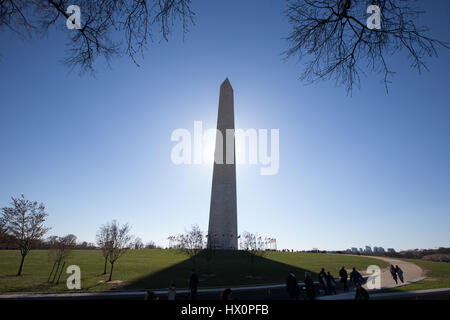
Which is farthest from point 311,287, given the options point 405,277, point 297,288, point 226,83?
point 226,83

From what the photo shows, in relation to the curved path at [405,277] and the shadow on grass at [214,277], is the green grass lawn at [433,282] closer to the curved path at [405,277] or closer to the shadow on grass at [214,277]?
the curved path at [405,277]

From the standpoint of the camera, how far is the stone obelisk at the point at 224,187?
42.4 metres

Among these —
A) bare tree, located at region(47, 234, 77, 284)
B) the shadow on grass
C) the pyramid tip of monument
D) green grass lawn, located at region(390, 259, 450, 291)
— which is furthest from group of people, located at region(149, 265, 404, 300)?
the pyramid tip of monument

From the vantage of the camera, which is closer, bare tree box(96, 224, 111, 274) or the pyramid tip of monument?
bare tree box(96, 224, 111, 274)

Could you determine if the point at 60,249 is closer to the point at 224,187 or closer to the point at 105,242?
the point at 105,242

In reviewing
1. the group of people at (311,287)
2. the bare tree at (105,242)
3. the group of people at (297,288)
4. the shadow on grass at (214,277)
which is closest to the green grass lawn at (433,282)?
the group of people at (311,287)

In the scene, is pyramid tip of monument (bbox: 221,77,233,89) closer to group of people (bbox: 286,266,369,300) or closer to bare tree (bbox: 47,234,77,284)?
bare tree (bbox: 47,234,77,284)

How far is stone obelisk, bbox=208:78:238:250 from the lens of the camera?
139 feet

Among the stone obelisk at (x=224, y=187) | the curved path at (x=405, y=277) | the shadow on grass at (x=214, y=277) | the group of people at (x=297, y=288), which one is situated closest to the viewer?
the group of people at (x=297, y=288)

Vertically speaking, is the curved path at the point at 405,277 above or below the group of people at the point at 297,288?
below

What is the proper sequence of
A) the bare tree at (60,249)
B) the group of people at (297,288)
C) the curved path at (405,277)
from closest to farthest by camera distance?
1. the group of people at (297,288)
2. the curved path at (405,277)
3. the bare tree at (60,249)
